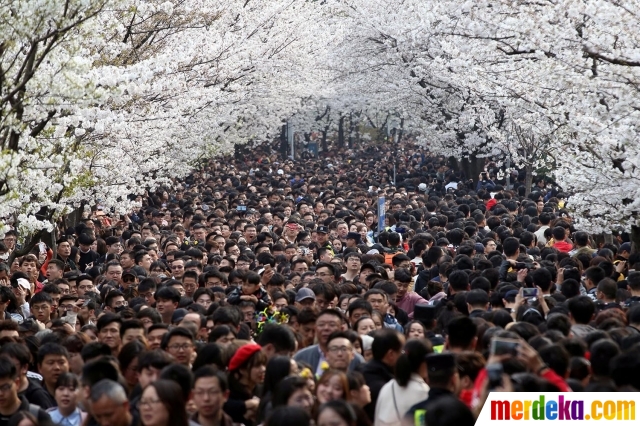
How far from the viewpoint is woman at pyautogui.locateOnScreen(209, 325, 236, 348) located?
930 centimetres

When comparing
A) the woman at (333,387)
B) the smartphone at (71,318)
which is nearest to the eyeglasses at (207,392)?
the woman at (333,387)

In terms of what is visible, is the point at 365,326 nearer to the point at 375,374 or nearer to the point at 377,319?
the point at 377,319

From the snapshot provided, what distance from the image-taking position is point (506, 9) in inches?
653

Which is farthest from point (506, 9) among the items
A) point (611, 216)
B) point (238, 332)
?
point (238, 332)

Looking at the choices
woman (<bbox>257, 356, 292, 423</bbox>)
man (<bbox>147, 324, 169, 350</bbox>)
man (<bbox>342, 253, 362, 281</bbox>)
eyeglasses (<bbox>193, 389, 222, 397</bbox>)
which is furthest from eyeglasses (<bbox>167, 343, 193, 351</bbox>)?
man (<bbox>342, 253, 362, 281</bbox>)

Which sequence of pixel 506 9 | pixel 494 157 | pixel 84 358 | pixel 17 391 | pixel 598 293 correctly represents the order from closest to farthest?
pixel 17 391 → pixel 84 358 → pixel 598 293 → pixel 506 9 → pixel 494 157

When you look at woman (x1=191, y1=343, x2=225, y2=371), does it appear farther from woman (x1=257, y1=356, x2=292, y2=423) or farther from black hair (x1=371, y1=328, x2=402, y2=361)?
black hair (x1=371, y1=328, x2=402, y2=361)

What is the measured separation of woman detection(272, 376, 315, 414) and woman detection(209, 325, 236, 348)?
7.15 ft

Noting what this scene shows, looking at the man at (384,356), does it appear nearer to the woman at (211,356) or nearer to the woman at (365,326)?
the woman at (211,356)

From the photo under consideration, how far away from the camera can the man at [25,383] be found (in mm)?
8398

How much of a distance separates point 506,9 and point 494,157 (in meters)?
21.7

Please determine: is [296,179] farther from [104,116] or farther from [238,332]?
[238,332]

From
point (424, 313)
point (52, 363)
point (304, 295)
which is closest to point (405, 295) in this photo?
point (304, 295)

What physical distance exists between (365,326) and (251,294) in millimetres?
2543
